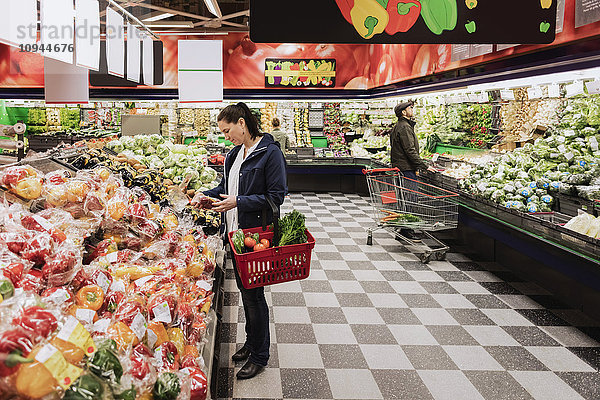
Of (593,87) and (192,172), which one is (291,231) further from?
(593,87)

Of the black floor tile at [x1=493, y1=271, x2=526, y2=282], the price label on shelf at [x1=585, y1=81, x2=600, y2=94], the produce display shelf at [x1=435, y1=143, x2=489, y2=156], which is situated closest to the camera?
the price label on shelf at [x1=585, y1=81, x2=600, y2=94]

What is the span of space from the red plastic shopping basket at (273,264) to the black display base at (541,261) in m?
2.24

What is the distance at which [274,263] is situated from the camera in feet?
9.80

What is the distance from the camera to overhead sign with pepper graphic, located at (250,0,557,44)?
3070mm

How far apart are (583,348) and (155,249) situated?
10.1 feet

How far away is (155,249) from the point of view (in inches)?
106

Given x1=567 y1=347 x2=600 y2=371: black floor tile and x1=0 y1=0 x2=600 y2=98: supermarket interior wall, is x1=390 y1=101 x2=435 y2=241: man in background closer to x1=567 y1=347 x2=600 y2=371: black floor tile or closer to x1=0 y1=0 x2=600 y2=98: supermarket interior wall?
x1=567 y1=347 x2=600 y2=371: black floor tile

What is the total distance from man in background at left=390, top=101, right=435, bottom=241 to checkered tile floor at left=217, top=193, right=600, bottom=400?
1344mm

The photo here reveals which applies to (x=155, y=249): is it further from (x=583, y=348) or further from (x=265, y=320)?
(x=583, y=348)

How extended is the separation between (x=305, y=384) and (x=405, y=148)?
14.4ft

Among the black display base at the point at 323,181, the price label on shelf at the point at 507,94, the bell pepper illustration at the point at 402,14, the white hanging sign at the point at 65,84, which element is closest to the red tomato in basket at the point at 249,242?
the bell pepper illustration at the point at 402,14

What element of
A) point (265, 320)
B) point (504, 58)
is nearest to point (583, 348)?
point (265, 320)

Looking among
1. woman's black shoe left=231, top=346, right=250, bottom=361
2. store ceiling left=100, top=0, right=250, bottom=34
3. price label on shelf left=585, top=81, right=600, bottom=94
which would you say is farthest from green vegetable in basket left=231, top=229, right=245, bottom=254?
store ceiling left=100, top=0, right=250, bottom=34

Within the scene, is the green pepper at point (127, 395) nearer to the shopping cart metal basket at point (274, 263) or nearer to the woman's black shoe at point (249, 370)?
the shopping cart metal basket at point (274, 263)
